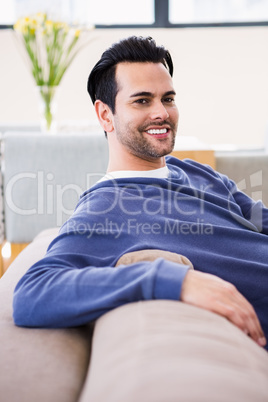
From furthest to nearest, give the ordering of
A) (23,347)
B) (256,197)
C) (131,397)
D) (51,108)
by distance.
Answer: (51,108) → (256,197) → (23,347) → (131,397)

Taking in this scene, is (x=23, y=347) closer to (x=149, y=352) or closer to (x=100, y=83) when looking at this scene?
(x=149, y=352)

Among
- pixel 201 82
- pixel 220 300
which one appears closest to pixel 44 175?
pixel 220 300

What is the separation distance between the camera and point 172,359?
2.26ft

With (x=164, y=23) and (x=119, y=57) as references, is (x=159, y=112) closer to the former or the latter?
(x=119, y=57)

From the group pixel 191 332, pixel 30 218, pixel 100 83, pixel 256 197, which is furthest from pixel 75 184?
pixel 191 332

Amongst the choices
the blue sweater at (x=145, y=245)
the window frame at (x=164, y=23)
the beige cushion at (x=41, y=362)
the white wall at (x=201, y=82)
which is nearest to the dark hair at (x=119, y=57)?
the blue sweater at (x=145, y=245)

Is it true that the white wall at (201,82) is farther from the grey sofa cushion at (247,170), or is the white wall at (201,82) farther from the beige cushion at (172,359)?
the beige cushion at (172,359)

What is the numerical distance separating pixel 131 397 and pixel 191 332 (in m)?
0.17

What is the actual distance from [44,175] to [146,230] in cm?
138

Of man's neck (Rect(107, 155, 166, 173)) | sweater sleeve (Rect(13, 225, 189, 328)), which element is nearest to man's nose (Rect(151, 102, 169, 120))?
man's neck (Rect(107, 155, 166, 173))

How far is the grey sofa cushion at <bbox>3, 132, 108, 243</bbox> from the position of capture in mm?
2539

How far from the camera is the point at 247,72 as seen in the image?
564 centimetres

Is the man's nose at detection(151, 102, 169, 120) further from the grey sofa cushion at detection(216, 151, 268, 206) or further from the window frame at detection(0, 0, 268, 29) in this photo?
the window frame at detection(0, 0, 268, 29)

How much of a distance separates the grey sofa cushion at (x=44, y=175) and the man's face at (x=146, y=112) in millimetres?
1010
